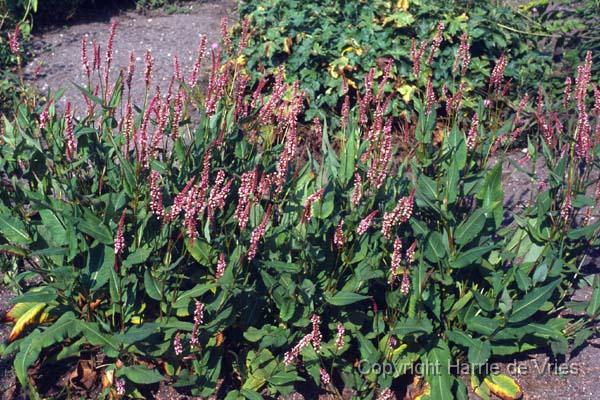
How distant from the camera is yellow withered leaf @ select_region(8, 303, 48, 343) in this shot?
3.20 metres

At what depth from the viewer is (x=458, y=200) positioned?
3.44m

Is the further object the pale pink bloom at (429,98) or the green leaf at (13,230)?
the pale pink bloom at (429,98)

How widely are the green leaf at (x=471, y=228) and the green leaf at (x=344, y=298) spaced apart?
0.48m

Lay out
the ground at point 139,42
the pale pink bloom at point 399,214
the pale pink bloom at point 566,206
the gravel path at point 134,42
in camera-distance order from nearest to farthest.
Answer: the pale pink bloom at point 399,214
the pale pink bloom at point 566,206
the ground at point 139,42
the gravel path at point 134,42

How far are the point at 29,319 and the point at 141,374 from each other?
2.06 ft

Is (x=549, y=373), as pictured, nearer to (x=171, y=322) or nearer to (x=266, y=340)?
(x=266, y=340)

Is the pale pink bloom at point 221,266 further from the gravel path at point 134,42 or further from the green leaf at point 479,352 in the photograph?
the gravel path at point 134,42

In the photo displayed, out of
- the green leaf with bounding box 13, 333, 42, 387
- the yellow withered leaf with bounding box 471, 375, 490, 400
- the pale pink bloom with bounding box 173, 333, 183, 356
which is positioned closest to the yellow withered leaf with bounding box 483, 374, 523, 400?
the yellow withered leaf with bounding box 471, 375, 490, 400

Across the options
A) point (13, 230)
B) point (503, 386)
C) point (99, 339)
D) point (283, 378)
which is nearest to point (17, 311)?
point (13, 230)

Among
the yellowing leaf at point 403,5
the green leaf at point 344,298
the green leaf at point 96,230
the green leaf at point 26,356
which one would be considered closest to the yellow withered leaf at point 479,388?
the green leaf at point 344,298

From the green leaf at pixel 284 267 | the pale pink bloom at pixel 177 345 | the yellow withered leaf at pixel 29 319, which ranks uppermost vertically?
the green leaf at pixel 284 267

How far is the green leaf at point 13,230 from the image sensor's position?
3.15 m

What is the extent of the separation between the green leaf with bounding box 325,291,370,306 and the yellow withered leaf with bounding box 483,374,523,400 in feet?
2.36

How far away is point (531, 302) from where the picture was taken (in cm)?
302
